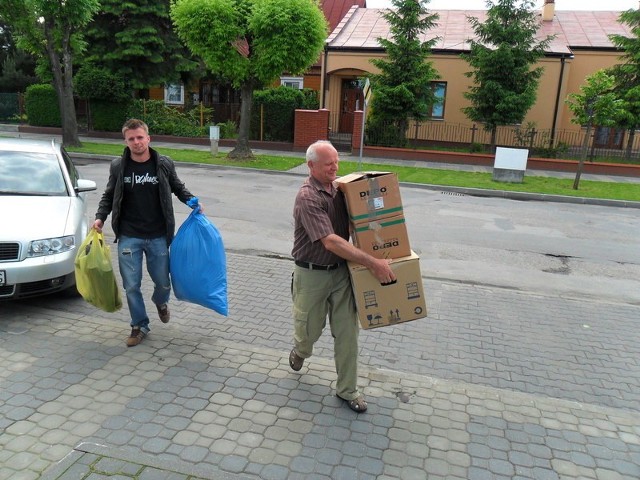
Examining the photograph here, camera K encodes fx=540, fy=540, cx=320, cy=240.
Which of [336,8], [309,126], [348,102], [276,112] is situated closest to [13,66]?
[276,112]

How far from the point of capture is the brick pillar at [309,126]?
21.8 meters

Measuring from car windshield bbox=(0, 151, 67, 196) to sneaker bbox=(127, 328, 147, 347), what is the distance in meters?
2.20

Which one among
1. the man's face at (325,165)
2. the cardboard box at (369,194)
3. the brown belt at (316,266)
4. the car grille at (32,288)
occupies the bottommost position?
the car grille at (32,288)

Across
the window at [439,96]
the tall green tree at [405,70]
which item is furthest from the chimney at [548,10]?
the tall green tree at [405,70]

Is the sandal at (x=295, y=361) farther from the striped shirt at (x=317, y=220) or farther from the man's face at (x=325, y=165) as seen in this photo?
the man's face at (x=325, y=165)

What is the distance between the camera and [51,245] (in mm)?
4992

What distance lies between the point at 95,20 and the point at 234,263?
22317 millimetres

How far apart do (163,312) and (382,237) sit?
2.35 meters

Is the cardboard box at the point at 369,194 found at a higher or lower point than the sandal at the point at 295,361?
higher

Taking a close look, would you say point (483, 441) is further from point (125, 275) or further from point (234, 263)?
point (234, 263)

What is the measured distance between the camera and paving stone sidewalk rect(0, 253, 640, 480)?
10.3ft

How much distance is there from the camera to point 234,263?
715 centimetres

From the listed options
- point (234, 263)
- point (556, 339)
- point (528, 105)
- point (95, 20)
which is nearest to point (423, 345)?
point (556, 339)

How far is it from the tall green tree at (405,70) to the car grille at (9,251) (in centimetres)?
1761
